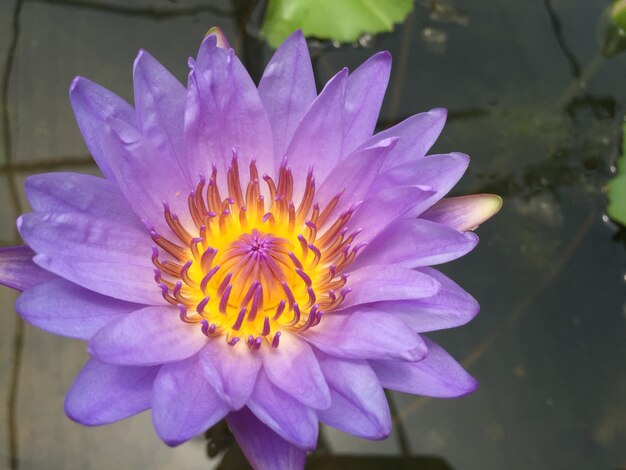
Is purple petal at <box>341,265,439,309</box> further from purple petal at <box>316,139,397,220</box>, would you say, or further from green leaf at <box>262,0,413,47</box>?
green leaf at <box>262,0,413,47</box>

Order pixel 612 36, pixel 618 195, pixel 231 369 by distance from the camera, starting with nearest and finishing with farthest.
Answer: pixel 231 369 < pixel 618 195 < pixel 612 36

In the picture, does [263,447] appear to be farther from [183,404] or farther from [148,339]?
[148,339]

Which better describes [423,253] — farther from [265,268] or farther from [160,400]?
[160,400]

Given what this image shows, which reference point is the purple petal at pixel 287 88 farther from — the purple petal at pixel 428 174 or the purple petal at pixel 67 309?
the purple petal at pixel 67 309

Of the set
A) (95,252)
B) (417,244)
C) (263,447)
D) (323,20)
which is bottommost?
(263,447)

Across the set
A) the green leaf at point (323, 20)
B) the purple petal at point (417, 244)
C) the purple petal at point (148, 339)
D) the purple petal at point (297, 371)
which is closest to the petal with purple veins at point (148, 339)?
the purple petal at point (148, 339)

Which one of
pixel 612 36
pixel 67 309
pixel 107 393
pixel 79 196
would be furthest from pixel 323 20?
pixel 107 393

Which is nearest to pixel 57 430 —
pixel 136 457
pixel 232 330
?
pixel 136 457
